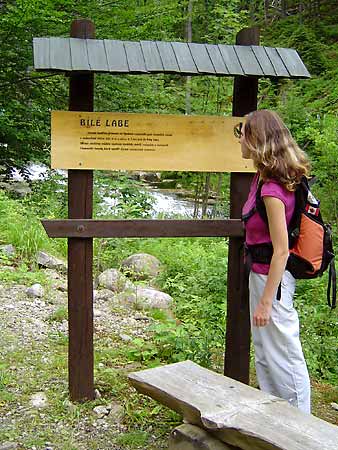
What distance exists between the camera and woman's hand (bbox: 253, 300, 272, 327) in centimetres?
313

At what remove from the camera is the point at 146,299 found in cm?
638

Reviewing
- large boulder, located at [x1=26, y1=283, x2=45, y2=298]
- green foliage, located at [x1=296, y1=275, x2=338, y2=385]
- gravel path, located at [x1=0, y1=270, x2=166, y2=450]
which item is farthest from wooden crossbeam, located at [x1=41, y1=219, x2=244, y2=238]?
large boulder, located at [x1=26, y1=283, x2=45, y2=298]

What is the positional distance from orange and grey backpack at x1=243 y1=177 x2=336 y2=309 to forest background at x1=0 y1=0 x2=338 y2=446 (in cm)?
149

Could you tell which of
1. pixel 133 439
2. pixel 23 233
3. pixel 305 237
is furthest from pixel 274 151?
pixel 23 233

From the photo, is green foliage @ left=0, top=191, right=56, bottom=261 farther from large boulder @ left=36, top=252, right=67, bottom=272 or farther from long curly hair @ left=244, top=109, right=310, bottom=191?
long curly hair @ left=244, top=109, right=310, bottom=191

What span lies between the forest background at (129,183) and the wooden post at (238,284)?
30cm

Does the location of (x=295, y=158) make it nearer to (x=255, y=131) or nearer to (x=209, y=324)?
(x=255, y=131)

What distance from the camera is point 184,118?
386 cm

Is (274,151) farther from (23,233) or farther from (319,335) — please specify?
(23,233)

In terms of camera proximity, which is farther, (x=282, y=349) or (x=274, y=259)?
(x=282, y=349)

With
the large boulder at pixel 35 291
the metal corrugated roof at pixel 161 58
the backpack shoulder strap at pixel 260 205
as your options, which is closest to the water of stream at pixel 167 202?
the large boulder at pixel 35 291

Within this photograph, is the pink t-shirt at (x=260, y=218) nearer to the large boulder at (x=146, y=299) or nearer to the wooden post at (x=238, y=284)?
the wooden post at (x=238, y=284)

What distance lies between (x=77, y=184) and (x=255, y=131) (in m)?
1.24

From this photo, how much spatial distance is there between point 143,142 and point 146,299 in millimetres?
2883
